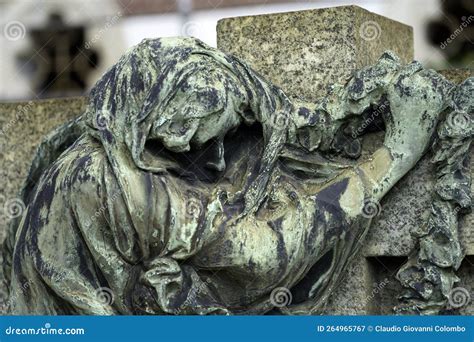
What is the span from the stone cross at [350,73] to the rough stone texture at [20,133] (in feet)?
2.68

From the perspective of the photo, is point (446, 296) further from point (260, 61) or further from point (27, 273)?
point (27, 273)

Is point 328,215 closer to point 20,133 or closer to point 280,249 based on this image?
point 280,249

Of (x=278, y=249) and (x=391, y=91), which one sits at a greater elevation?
(x=391, y=91)

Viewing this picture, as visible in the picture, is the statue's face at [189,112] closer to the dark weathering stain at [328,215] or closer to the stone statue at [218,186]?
the stone statue at [218,186]

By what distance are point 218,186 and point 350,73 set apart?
2.03 feet

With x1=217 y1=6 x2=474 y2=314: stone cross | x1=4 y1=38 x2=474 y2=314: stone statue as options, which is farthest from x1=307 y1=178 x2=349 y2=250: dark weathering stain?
x1=217 y1=6 x2=474 y2=314: stone cross

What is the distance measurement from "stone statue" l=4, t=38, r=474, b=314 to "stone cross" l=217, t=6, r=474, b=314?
2.7 inches

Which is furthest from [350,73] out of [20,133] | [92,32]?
[92,32]

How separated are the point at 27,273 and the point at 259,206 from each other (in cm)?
84

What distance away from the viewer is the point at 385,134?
4.53m

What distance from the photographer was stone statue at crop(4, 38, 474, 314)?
→ 434 cm

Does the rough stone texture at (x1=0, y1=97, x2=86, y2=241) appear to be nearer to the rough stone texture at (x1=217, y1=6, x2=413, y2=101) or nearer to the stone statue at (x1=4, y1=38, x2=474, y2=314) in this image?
the stone statue at (x1=4, y1=38, x2=474, y2=314)

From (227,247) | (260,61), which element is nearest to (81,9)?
(260,61)

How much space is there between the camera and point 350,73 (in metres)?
4.64
